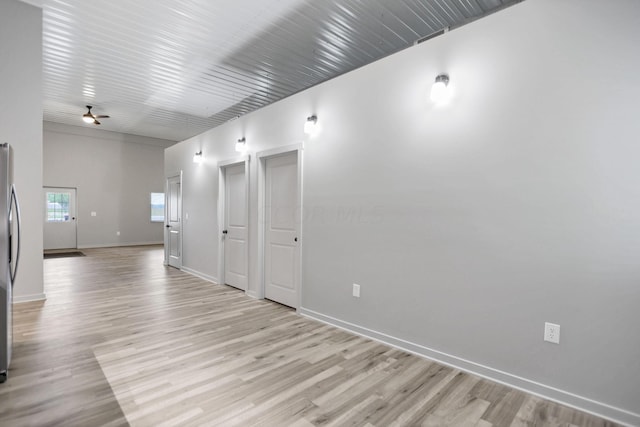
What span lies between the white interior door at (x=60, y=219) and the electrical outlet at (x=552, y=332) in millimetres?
11744

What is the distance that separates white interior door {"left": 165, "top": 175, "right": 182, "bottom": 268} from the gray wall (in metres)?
4.27

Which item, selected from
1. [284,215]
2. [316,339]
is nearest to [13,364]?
[316,339]

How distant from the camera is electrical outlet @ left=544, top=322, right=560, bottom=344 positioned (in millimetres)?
2162

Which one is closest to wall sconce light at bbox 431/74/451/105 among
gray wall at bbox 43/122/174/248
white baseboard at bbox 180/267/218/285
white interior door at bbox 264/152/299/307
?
white interior door at bbox 264/152/299/307

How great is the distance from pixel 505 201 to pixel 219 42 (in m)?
4.00

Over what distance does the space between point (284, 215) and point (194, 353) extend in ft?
6.59

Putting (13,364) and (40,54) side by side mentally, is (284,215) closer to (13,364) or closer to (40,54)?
(13,364)

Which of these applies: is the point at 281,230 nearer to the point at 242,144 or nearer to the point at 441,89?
the point at 242,144

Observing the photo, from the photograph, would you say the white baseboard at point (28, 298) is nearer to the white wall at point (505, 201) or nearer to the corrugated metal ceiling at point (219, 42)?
the corrugated metal ceiling at point (219, 42)

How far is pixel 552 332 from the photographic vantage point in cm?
218

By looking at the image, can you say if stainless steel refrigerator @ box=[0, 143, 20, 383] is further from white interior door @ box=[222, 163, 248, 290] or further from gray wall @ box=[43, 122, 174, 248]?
gray wall @ box=[43, 122, 174, 248]

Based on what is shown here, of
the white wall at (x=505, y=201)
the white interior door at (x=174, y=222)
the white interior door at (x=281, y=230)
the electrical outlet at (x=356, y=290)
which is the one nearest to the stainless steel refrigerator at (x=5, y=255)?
the white interior door at (x=281, y=230)

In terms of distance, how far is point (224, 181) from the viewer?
18.2 feet

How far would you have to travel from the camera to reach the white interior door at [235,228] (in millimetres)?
5047
